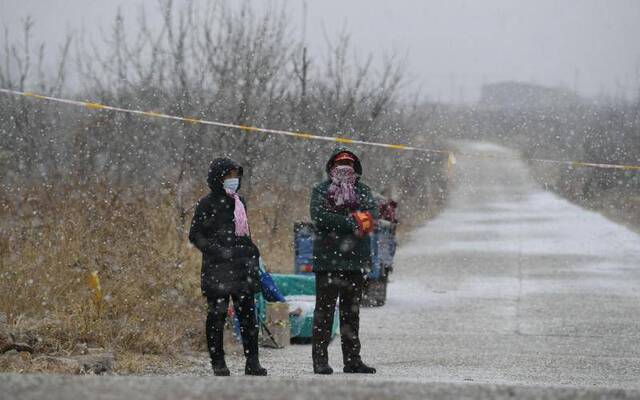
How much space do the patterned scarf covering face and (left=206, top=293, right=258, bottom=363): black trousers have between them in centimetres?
A: 94

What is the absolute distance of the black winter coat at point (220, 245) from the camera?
7309 millimetres

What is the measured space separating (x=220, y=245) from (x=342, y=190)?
1.02m

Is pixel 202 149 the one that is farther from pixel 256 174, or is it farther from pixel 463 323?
pixel 463 323

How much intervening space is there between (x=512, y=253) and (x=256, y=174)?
5974 millimetres

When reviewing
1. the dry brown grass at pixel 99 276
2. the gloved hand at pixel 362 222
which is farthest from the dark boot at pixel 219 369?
the gloved hand at pixel 362 222

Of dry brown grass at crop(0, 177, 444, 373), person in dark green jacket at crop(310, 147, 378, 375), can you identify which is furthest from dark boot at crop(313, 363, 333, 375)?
dry brown grass at crop(0, 177, 444, 373)

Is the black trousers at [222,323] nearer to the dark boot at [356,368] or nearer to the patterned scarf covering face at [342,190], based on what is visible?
the dark boot at [356,368]

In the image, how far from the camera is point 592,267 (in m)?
19.4

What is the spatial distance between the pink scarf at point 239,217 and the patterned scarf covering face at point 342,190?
65cm

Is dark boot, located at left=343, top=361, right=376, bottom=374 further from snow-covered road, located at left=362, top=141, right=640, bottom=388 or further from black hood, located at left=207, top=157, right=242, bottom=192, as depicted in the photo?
black hood, located at left=207, top=157, right=242, bottom=192

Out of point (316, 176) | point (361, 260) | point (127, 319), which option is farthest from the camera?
point (316, 176)

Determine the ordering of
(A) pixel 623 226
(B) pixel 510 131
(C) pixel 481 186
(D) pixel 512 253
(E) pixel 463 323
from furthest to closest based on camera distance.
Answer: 1. (B) pixel 510 131
2. (C) pixel 481 186
3. (A) pixel 623 226
4. (D) pixel 512 253
5. (E) pixel 463 323

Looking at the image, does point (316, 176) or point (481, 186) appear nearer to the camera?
point (316, 176)

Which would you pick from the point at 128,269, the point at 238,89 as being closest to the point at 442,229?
the point at 238,89
